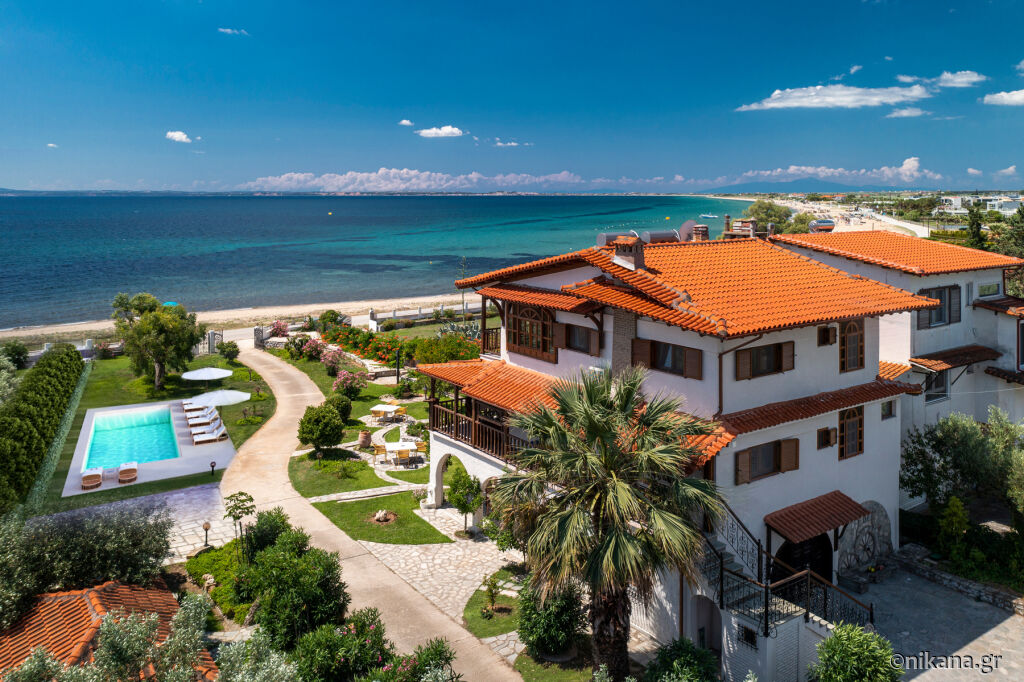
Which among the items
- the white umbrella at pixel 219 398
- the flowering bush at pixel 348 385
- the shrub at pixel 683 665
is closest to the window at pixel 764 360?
the shrub at pixel 683 665

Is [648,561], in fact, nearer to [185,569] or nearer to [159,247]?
[185,569]

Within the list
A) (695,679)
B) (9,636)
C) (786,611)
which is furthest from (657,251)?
(9,636)

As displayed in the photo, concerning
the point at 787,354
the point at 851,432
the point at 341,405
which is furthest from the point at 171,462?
the point at 851,432

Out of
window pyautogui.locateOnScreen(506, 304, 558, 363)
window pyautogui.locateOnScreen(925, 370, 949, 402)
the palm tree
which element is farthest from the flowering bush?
window pyautogui.locateOnScreen(925, 370, 949, 402)

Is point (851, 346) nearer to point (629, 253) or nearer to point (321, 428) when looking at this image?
point (629, 253)

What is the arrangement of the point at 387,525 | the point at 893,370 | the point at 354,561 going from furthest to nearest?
1. the point at 387,525
2. the point at 893,370
3. the point at 354,561
